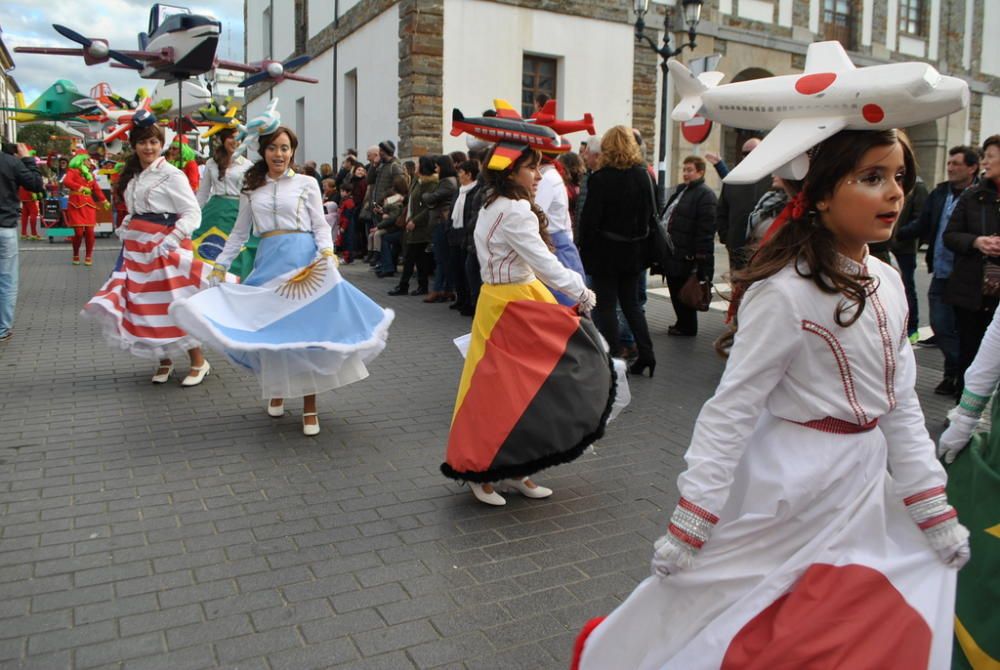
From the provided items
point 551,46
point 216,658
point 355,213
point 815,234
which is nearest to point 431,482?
point 216,658

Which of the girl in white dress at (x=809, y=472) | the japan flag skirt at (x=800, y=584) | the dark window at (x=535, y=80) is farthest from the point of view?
the dark window at (x=535, y=80)

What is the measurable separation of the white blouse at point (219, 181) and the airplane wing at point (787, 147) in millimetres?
8457

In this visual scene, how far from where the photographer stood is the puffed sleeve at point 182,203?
738 cm

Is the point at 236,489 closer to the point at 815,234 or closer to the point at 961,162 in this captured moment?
the point at 815,234

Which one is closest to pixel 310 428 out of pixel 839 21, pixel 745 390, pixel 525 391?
pixel 525 391

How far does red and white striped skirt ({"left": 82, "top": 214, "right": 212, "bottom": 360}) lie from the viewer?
289 inches

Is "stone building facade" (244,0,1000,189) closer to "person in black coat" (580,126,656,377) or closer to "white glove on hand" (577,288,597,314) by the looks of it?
"person in black coat" (580,126,656,377)

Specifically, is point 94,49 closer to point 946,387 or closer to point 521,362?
point 521,362

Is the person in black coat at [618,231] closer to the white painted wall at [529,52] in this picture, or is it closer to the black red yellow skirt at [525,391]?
the black red yellow skirt at [525,391]

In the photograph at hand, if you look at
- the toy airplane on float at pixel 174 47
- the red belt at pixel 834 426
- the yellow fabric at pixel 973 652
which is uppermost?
the toy airplane on float at pixel 174 47

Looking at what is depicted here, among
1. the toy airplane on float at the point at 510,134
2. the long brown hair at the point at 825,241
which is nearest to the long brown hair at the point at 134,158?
the toy airplane on float at the point at 510,134

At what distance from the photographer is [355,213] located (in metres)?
17.8

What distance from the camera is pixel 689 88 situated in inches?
102

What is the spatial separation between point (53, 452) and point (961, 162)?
285 inches
